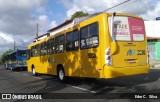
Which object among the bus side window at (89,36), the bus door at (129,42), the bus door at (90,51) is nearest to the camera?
the bus door at (129,42)

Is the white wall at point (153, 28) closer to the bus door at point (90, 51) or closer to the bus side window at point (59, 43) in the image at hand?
the bus side window at point (59, 43)

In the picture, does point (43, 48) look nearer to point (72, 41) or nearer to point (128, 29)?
point (72, 41)

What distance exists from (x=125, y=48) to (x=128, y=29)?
2.76ft

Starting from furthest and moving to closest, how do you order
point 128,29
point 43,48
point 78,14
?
1. point 78,14
2. point 43,48
3. point 128,29

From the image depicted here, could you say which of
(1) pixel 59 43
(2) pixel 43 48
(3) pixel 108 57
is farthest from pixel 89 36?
(2) pixel 43 48

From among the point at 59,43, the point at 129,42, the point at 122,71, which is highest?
the point at 59,43

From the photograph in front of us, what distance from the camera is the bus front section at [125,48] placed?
35.8ft

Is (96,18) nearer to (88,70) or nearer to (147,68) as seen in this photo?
(88,70)

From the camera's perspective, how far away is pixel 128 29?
11500 millimetres

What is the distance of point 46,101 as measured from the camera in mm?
10008

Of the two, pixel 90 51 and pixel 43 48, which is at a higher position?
pixel 43 48

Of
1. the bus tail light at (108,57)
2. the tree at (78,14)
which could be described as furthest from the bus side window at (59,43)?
the tree at (78,14)

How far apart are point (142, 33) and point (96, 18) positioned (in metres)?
2.26

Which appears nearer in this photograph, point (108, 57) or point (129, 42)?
point (108, 57)
